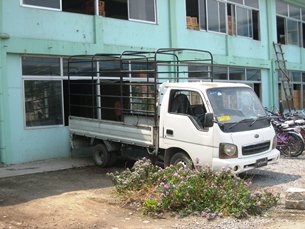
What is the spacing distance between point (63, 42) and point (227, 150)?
5833mm

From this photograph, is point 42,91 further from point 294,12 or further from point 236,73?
point 294,12

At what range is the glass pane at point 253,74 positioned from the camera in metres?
20.4

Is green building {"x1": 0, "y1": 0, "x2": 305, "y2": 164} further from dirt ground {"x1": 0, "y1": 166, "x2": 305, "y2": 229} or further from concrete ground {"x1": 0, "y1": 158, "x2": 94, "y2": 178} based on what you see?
dirt ground {"x1": 0, "y1": 166, "x2": 305, "y2": 229}

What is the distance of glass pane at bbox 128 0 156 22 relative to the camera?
48.3 ft

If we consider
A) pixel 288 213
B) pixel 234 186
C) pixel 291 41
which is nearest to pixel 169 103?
pixel 234 186

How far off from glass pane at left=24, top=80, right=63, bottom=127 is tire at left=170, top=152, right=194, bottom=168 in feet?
13.8

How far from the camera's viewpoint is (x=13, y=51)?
11.3 m

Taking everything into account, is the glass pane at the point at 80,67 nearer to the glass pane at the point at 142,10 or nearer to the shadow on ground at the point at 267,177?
the glass pane at the point at 142,10

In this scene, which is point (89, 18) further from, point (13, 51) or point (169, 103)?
point (169, 103)

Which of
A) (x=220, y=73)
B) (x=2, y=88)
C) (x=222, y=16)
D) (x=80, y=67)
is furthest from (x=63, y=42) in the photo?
(x=222, y=16)

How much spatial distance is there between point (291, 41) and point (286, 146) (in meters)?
13.1

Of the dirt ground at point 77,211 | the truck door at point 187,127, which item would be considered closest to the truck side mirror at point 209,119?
the truck door at point 187,127

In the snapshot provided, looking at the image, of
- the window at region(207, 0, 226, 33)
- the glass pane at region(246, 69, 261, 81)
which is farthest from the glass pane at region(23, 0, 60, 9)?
the glass pane at region(246, 69, 261, 81)

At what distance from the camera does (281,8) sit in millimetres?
23281
